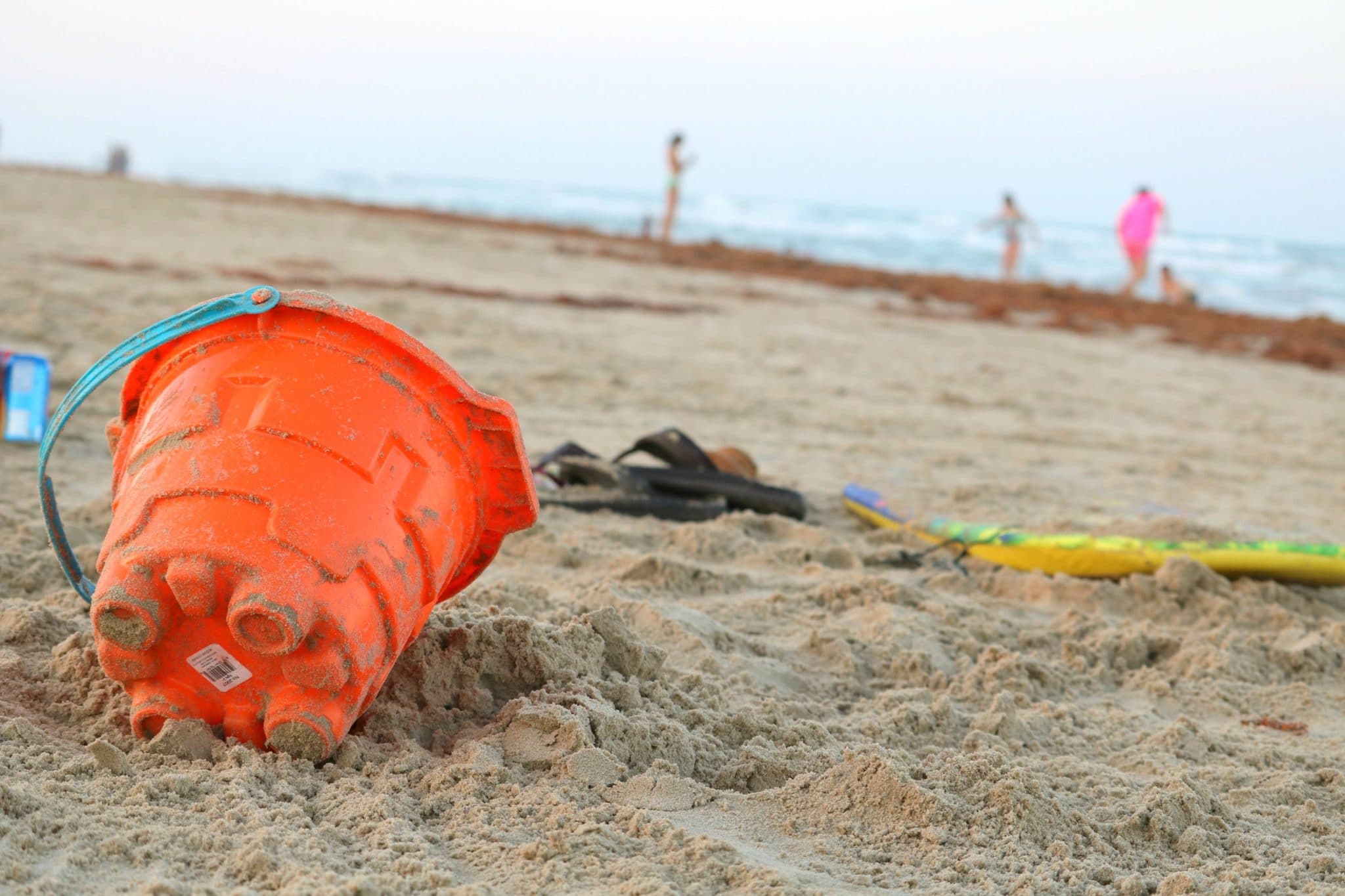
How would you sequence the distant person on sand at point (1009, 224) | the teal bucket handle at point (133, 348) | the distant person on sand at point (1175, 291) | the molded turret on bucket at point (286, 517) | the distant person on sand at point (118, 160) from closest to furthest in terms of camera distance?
the molded turret on bucket at point (286, 517) → the teal bucket handle at point (133, 348) → the distant person on sand at point (1175, 291) → the distant person on sand at point (1009, 224) → the distant person on sand at point (118, 160)

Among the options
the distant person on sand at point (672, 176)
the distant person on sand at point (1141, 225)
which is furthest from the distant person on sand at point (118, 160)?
the distant person on sand at point (1141, 225)

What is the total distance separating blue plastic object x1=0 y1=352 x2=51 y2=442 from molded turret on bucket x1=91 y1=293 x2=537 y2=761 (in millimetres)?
2144

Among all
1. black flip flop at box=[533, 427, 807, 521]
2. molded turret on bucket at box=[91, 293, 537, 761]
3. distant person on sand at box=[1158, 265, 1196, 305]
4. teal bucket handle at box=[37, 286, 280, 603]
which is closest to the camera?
molded turret on bucket at box=[91, 293, 537, 761]

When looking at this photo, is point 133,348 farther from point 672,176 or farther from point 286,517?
point 672,176

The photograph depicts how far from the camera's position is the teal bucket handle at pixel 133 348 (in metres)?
1.80

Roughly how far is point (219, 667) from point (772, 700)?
1.08 metres

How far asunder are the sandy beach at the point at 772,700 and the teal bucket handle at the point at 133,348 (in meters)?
0.24

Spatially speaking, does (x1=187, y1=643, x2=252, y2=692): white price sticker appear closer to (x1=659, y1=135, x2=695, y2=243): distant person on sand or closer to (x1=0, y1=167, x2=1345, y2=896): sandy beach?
(x1=0, y1=167, x2=1345, y2=896): sandy beach

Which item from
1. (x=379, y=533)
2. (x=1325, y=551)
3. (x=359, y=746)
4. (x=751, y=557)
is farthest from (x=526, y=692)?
(x=1325, y=551)

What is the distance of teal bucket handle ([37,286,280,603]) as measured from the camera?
1.80 m

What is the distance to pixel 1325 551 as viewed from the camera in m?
3.36

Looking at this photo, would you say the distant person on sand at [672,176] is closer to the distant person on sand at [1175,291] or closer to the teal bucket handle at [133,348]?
the distant person on sand at [1175,291]

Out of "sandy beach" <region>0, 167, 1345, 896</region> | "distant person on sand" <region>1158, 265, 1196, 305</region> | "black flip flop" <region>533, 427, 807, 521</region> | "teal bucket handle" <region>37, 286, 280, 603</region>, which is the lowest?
"sandy beach" <region>0, 167, 1345, 896</region>

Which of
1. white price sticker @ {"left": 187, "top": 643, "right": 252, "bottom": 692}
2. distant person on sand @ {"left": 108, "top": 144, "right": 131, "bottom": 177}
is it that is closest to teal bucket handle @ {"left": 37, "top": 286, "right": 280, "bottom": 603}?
white price sticker @ {"left": 187, "top": 643, "right": 252, "bottom": 692}
